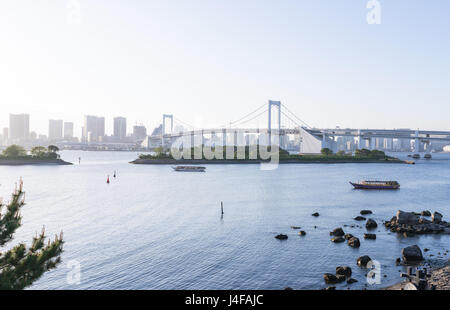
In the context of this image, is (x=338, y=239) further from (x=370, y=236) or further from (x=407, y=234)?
(x=407, y=234)

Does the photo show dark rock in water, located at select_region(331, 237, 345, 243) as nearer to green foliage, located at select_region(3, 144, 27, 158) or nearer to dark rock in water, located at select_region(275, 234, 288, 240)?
dark rock in water, located at select_region(275, 234, 288, 240)


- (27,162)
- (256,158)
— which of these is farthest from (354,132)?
(27,162)

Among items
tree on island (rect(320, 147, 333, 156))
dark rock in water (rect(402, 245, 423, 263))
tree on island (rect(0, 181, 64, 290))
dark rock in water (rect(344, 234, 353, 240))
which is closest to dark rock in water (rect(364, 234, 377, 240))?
dark rock in water (rect(344, 234, 353, 240))

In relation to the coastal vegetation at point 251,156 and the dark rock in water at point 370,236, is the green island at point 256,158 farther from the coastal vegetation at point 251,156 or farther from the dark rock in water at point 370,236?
the dark rock in water at point 370,236

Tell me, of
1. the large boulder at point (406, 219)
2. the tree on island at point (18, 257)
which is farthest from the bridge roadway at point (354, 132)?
the tree on island at point (18, 257)
